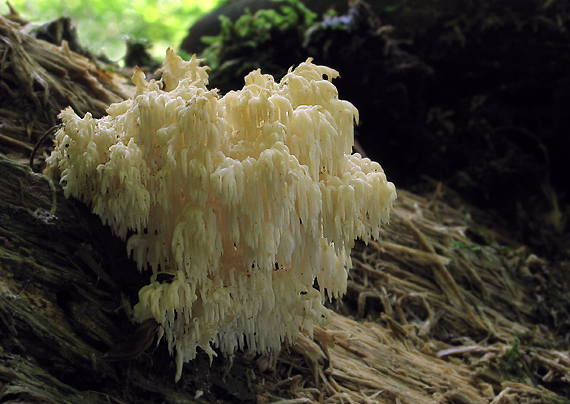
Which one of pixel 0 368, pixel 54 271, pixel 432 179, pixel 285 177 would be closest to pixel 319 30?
pixel 432 179

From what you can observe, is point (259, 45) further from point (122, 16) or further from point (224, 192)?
point (122, 16)

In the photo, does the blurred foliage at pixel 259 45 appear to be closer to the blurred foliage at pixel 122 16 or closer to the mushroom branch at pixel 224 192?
the mushroom branch at pixel 224 192

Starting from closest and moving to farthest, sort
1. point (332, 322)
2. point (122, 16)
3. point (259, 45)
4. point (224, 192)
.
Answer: point (224, 192) < point (332, 322) < point (259, 45) < point (122, 16)

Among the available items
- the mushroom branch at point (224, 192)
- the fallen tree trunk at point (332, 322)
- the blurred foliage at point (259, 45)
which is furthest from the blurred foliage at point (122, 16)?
the mushroom branch at point (224, 192)

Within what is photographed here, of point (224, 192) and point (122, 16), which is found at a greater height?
point (122, 16)

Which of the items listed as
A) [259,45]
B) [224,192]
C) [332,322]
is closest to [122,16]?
[259,45]

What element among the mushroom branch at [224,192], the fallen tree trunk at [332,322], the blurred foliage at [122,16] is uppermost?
the blurred foliage at [122,16]

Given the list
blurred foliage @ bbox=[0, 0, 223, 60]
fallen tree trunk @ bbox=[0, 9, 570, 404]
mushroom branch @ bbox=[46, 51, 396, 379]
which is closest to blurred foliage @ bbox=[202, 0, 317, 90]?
fallen tree trunk @ bbox=[0, 9, 570, 404]

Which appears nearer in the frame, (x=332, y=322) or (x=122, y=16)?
(x=332, y=322)
